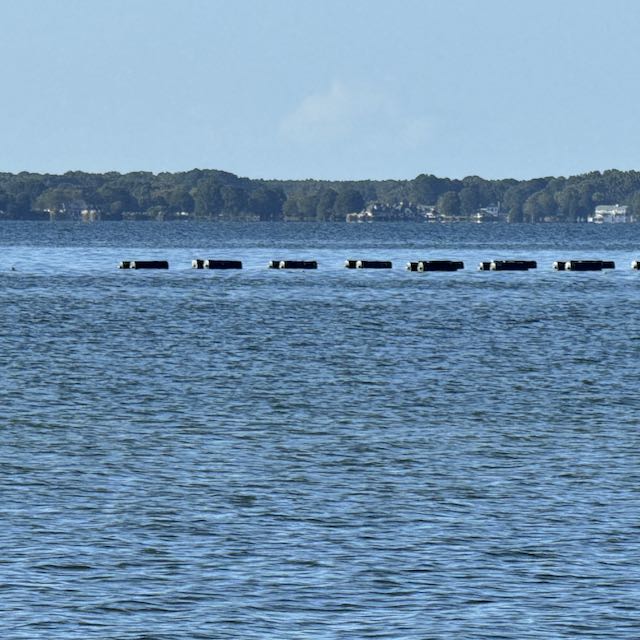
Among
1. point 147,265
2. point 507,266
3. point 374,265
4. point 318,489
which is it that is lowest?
point 147,265

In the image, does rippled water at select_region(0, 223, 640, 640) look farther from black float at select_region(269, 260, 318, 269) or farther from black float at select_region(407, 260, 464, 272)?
black float at select_region(269, 260, 318, 269)

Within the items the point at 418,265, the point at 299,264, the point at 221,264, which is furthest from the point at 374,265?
the point at 221,264

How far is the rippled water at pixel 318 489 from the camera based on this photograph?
28.1 metres

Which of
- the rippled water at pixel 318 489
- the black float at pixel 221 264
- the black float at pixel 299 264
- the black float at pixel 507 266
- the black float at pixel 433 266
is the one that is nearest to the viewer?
the rippled water at pixel 318 489

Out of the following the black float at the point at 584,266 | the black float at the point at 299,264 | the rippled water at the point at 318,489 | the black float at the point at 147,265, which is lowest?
the black float at the point at 147,265

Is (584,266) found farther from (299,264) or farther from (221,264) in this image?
(221,264)

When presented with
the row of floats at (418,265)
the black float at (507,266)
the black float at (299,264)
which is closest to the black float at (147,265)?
the row of floats at (418,265)

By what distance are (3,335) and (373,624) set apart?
225 feet

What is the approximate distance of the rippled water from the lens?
92.3ft

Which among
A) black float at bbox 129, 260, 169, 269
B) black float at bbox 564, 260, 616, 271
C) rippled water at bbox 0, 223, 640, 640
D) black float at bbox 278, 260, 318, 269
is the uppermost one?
rippled water at bbox 0, 223, 640, 640

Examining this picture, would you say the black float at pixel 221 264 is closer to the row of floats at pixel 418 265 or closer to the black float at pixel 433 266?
the row of floats at pixel 418 265

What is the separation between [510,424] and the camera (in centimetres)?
5216

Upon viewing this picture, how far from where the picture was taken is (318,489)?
3919 cm

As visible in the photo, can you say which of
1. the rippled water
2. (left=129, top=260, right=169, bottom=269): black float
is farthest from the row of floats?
the rippled water
